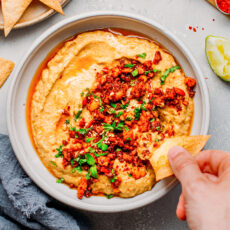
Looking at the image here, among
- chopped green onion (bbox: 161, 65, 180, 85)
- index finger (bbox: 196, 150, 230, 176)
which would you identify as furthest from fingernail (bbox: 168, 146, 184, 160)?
chopped green onion (bbox: 161, 65, 180, 85)

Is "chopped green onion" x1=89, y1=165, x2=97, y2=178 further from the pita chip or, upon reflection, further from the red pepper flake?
the red pepper flake

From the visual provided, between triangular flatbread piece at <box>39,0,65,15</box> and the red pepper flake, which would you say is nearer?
triangular flatbread piece at <box>39,0,65,15</box>

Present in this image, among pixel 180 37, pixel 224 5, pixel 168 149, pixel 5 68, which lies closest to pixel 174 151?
pixel 168 149

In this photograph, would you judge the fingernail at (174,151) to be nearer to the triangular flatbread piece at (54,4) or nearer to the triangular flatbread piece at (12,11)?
the triangular flatbread piece at (54,4)

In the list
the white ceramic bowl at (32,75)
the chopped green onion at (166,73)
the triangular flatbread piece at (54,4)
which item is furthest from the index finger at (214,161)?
the triangular flatbread piece at (54,4)

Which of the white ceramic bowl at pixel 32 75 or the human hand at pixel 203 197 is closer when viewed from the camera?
the human hand at pixel 203 197
